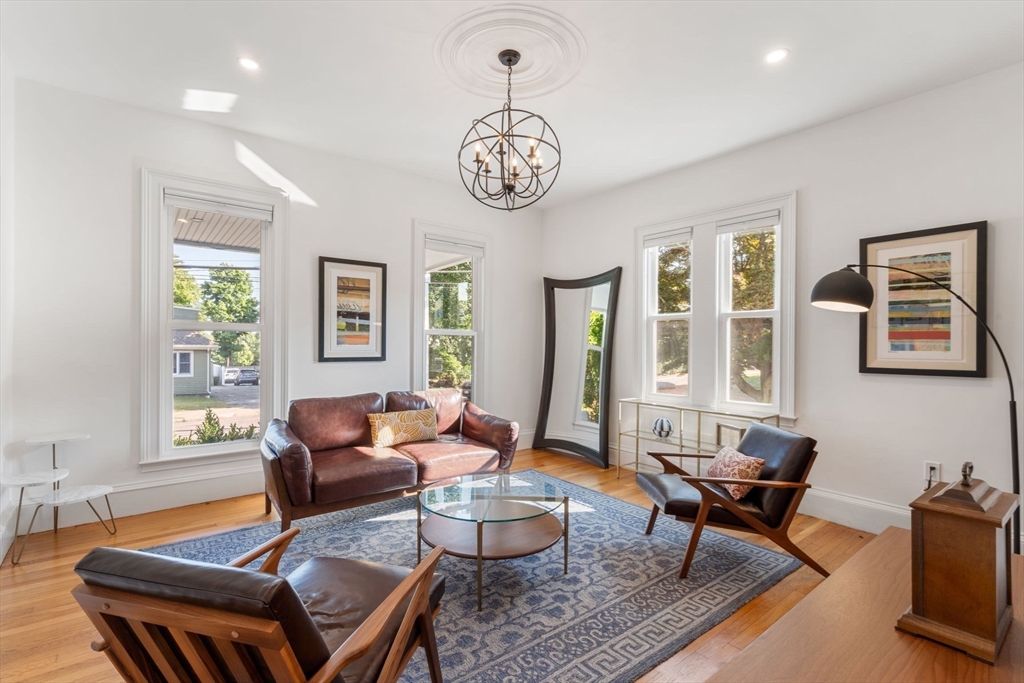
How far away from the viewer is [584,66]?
2.89 m

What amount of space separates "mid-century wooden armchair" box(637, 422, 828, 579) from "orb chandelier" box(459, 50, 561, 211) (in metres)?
1.89

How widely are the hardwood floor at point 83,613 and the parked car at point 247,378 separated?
37.4 inches

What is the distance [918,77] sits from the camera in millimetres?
2982

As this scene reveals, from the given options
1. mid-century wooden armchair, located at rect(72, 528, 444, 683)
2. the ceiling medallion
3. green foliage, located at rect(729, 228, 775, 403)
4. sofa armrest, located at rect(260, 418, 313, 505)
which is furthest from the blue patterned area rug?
the ceiling medallion

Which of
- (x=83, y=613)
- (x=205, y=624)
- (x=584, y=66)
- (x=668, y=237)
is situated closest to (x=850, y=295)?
(x=584, y=66)

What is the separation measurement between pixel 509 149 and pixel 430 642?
2.29 meters

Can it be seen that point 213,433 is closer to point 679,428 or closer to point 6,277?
point 6,277

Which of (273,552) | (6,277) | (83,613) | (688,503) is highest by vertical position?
(6,277)

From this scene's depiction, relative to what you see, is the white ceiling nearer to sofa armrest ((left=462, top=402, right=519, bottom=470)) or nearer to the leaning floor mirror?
the leaning floor mirror

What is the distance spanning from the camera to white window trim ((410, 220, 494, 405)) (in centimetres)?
489

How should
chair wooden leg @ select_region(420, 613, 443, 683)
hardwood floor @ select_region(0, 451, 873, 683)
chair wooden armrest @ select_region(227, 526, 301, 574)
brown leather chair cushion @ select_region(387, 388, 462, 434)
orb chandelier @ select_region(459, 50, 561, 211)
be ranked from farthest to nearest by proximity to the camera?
brown leather chair cushion @ select_region(387, 388, 462, 434)
orb chandelier @ select_region(459, 50, 561, 211)
hardwood floor @ select_region(0, 451, 873, 683)
chair wooden armrest @ select_region(227, 526, 301, 574)
chair wooden leg @ select_region(420, 613, 443, 683)

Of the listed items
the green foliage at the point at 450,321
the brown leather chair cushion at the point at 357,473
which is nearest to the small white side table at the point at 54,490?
the brown leather chair cushion at the point at 357,473

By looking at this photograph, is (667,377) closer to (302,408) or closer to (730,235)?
(730,235)

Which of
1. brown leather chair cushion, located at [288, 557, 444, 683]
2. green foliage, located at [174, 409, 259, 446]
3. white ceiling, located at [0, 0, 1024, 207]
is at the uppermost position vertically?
white ceiling, located at [0, 0, 1024, 207]
